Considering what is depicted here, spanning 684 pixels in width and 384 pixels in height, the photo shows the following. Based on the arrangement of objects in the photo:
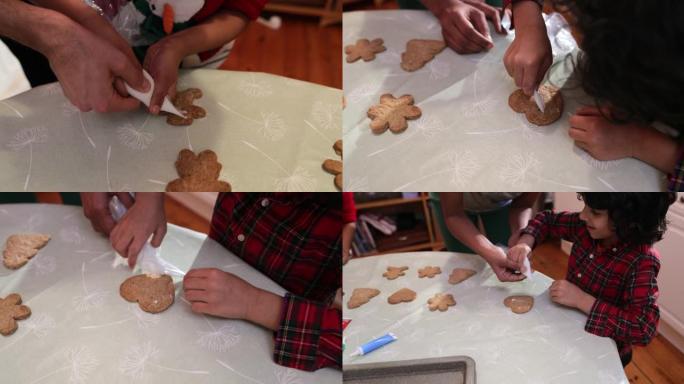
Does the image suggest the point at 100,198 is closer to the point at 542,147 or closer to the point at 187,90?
the point at 187,90

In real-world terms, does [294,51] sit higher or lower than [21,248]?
higher

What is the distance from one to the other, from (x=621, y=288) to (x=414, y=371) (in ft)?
0.60

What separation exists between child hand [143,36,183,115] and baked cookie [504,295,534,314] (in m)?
0.37

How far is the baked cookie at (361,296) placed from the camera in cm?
52

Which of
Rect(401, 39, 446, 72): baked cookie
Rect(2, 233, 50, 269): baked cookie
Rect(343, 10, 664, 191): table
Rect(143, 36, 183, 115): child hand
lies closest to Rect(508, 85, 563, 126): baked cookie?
Rect(343, 10, 664, 191): table

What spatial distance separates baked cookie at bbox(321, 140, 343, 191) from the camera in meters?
0.52

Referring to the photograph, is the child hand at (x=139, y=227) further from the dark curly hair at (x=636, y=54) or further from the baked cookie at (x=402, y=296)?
the dark curly hair at (x=636, y=54)

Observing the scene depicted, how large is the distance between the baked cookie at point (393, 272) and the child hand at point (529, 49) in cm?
20

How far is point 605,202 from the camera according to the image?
485 mm

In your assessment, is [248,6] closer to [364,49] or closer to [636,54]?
[364,49]

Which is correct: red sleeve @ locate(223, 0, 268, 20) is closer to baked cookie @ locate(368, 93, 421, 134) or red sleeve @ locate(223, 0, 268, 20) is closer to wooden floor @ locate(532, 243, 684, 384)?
baked cookie @ locate(368, 93, 421, 134)

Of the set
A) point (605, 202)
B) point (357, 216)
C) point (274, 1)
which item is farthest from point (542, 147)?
point (274, 1)

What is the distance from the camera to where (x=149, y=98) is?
537mm

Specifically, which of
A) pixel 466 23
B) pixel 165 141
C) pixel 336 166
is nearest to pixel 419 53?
pixel 466 23
